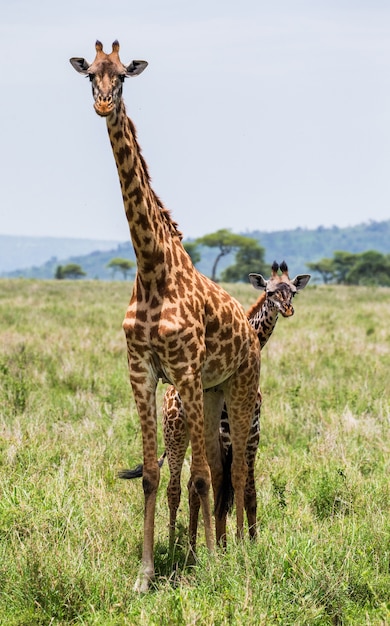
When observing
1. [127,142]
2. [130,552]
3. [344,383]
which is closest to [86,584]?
[130,552]

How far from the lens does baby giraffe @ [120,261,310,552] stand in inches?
199

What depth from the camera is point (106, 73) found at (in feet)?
13.2

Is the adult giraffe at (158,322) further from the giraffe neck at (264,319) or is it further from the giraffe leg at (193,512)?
the giraffe neck at (264,319)

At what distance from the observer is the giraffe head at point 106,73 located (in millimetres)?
3947

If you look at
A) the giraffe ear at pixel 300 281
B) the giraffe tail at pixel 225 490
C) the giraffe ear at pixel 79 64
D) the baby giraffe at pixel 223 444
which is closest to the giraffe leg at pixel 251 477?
the baby giraffe at pixel 223 444

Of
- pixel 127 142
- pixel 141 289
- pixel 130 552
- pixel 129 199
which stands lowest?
pixel 130 552

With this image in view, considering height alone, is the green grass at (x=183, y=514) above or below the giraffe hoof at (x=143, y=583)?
above

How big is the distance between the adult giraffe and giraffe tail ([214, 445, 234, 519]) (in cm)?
34

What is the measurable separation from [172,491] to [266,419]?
9.84 feet

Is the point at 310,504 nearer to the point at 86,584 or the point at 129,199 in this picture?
the point at 86,584

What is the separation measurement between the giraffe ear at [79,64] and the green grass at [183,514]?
8.73ft

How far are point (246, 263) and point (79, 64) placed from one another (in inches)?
4735

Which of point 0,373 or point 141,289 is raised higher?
point 141,289

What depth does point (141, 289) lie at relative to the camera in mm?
4512
